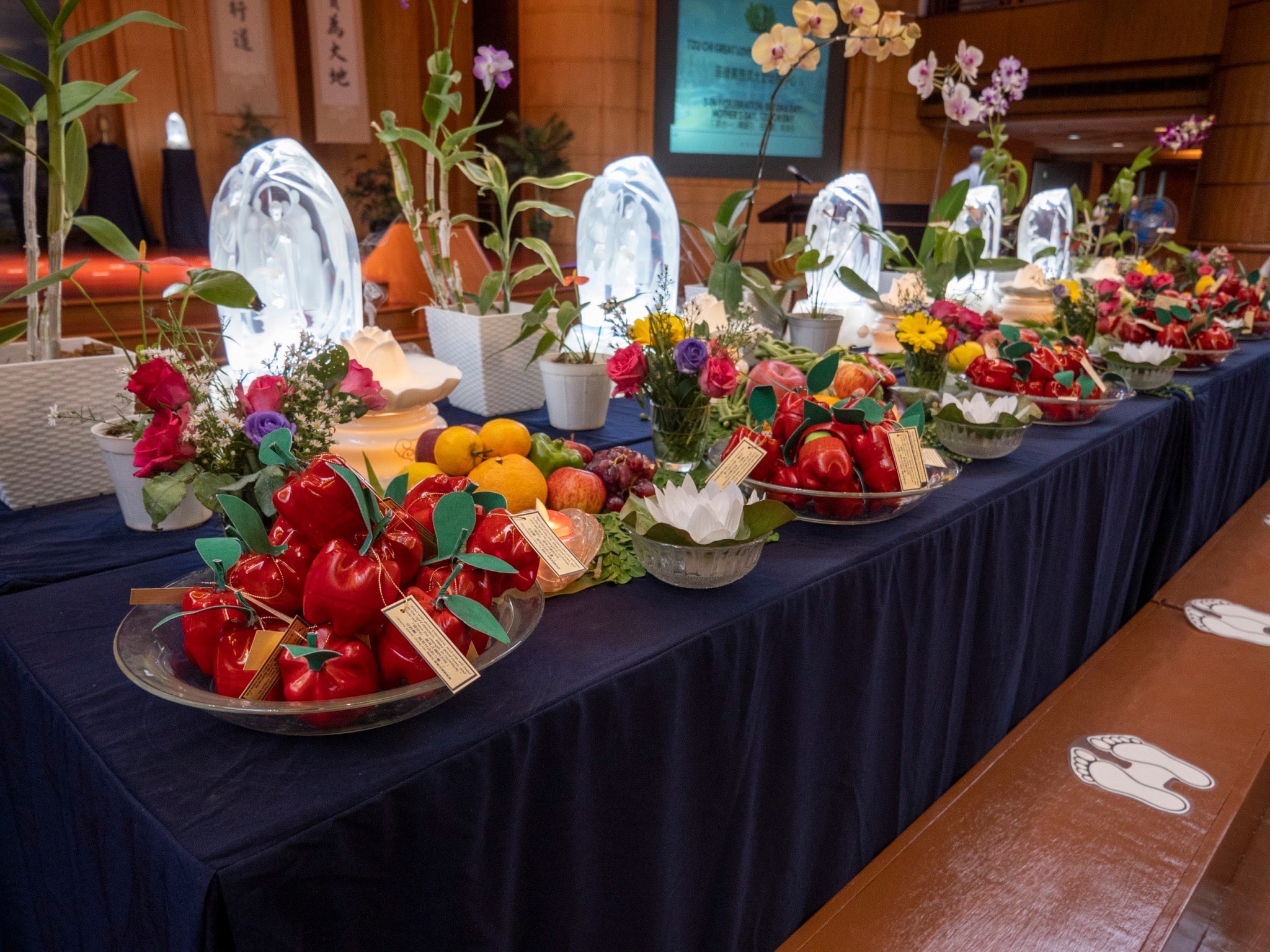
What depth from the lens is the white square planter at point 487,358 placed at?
1349 mm

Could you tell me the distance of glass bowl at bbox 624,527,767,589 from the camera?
0.79 m

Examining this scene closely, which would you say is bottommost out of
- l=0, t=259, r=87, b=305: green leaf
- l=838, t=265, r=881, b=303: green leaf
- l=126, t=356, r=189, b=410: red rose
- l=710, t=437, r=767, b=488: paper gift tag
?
l=710, t=437, r=767, b=488: paper gift tag

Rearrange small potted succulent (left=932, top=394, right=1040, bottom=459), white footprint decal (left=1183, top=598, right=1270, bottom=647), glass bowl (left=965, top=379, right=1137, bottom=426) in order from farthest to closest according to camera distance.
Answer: white footprint decal (left=1183, top=598, right=1270, bottom=647), glass bowl (left=965, top=379, right=1137, bottom=426), small potted succulent (left=932, top=394, right=1040, bottom=459)

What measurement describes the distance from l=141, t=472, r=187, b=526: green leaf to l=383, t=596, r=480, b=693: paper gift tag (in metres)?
0.34

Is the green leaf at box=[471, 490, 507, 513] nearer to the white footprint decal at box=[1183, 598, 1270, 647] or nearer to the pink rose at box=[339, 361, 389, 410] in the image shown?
the pink rose at box=[339, 361, 389, 410]

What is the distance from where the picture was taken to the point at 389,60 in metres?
7.16

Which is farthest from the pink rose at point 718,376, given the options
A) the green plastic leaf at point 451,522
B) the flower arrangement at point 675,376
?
the green plastic leaf at point 451,522

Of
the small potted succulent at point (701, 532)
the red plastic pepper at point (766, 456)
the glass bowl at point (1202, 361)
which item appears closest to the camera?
the small potted succulent at point (701, 532)

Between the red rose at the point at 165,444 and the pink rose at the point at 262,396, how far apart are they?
0.16 ft

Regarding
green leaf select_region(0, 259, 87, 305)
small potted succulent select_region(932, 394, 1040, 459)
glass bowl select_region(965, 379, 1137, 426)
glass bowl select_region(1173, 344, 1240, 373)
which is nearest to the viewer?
green leaf select_region(0, 259, 87, 305)

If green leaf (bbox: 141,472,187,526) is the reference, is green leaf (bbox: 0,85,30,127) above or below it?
above

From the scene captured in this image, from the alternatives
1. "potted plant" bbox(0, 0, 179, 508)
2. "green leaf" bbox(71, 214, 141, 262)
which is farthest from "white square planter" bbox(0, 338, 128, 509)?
"green leaf" bbox(71, 214, 141, 262)

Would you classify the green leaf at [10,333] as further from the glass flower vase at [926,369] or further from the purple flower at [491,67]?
the glass flower vase at [926,369]

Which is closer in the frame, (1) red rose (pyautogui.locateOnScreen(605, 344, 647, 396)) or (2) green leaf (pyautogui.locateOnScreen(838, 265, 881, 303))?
(1) red rose (pyautogui.locateOnScreen(605, 344, 647, 396))
